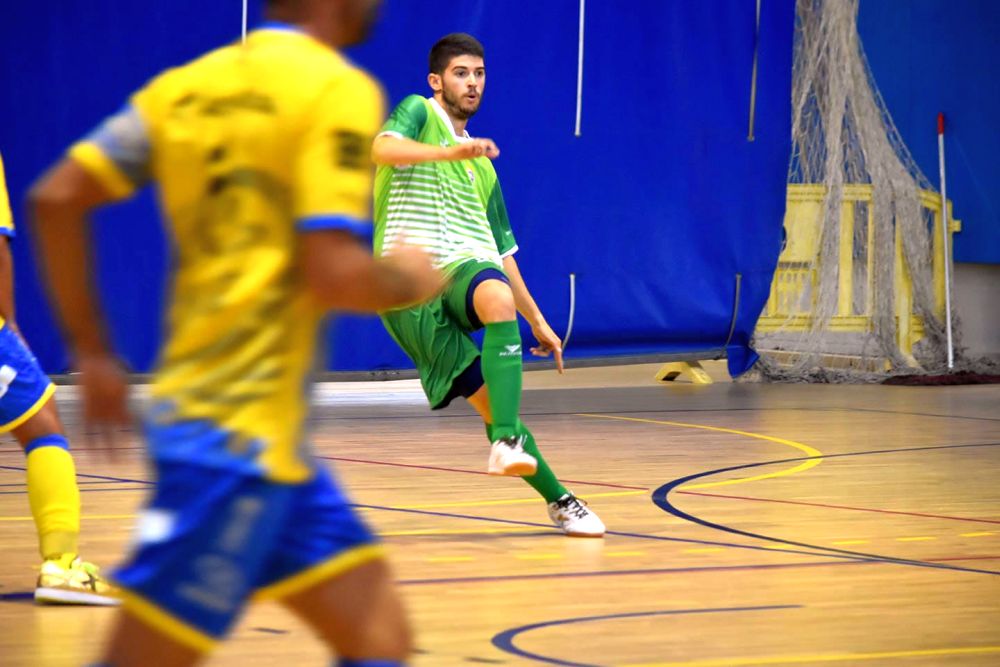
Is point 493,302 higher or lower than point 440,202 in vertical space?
lower

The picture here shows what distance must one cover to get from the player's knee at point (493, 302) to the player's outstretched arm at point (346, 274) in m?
2.83

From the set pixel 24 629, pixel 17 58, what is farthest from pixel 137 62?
pixel 24 629

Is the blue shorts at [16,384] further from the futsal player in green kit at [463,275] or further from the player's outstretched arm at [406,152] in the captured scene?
the futsal player in green kit at [463,275]

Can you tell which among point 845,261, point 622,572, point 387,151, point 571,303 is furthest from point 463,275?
point 845,261

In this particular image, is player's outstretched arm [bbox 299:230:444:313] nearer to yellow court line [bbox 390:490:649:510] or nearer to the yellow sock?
the yellow sock

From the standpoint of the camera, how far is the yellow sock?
369cm

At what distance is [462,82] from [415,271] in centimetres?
317

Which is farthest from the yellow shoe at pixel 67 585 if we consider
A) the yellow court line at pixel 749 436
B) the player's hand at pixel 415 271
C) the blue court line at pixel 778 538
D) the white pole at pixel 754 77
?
the white pole at pixel 754 77

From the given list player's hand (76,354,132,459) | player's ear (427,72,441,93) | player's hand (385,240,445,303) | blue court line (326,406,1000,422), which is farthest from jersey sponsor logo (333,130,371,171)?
blue court line (326,406,1000,422)

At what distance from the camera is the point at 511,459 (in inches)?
174

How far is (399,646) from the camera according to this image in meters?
1.86

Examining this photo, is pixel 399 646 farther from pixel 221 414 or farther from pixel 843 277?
pixel 843 277

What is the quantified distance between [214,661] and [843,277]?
8873 millimetres

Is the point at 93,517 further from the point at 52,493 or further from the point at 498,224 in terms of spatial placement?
the point at 498,224
